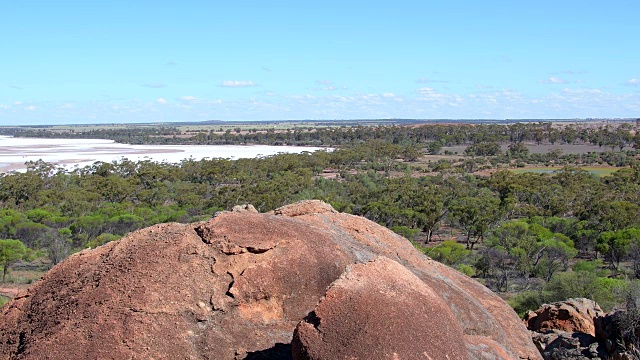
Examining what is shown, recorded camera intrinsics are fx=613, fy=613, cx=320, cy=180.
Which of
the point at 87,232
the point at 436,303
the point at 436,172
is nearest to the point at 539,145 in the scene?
the point at 436,172

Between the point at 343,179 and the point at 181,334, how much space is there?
85.2 meters

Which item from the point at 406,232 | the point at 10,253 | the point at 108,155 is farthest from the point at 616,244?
the point at 108,155

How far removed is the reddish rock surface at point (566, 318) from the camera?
19.1 metres

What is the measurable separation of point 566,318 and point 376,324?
13505mm

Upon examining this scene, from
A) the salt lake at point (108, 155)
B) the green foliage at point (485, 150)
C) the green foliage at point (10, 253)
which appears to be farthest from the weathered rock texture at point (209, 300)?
the green foliage at point (485, 150)

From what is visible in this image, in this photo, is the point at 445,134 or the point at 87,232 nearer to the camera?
the point at 87,232

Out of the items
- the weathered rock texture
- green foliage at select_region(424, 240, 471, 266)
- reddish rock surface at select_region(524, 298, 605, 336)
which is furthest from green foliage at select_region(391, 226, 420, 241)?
the weathered rock texture

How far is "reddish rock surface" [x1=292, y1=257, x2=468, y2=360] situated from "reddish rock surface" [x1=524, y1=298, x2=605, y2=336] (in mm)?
11568

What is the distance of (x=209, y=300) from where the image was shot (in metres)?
9.27

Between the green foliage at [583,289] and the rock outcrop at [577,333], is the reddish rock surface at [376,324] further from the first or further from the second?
the green foliage at [583,289]

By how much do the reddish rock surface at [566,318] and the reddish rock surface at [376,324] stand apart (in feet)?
38.0

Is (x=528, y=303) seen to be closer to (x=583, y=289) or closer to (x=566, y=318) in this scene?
(x=583, y=289)

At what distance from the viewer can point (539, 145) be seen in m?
167

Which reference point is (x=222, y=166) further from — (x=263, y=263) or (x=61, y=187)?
(x=263, y=263)
